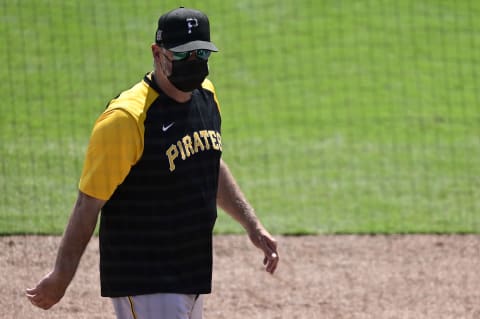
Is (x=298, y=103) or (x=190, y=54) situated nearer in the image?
(x=190, y=54)

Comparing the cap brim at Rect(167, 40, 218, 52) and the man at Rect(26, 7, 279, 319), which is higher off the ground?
the cap brim at Rect(167, 40, 218, 52)

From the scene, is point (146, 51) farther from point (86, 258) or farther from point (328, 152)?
point (86, 258)

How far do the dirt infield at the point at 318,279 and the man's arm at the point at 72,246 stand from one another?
2587 mm

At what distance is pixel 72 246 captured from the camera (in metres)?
3.70

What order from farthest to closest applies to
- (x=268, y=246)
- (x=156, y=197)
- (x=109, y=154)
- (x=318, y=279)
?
(x=318, y=279)
(x=268, y=246)
(x=156, y=197)
(x=109, y=154)

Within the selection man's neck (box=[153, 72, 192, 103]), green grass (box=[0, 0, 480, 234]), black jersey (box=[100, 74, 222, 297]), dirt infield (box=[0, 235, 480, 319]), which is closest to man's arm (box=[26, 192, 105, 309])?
black jersey (box=[100, 74, 222, 297])

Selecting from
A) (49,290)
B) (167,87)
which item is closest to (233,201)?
(167,87)

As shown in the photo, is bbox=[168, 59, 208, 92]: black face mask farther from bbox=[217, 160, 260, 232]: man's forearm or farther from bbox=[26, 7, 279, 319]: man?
bbox=[217, 160, 260, 232]: man's forearm

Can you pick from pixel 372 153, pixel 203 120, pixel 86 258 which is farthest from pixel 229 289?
pixel 372 153

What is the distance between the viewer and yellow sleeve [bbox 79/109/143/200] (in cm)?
363

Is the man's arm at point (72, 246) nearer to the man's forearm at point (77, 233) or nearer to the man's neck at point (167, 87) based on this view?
the man's forearm at point (77, 233)

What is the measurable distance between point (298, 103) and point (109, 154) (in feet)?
26.3

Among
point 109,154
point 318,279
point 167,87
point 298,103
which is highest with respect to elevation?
point 167,87

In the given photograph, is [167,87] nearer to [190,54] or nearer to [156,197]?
[190,54]
